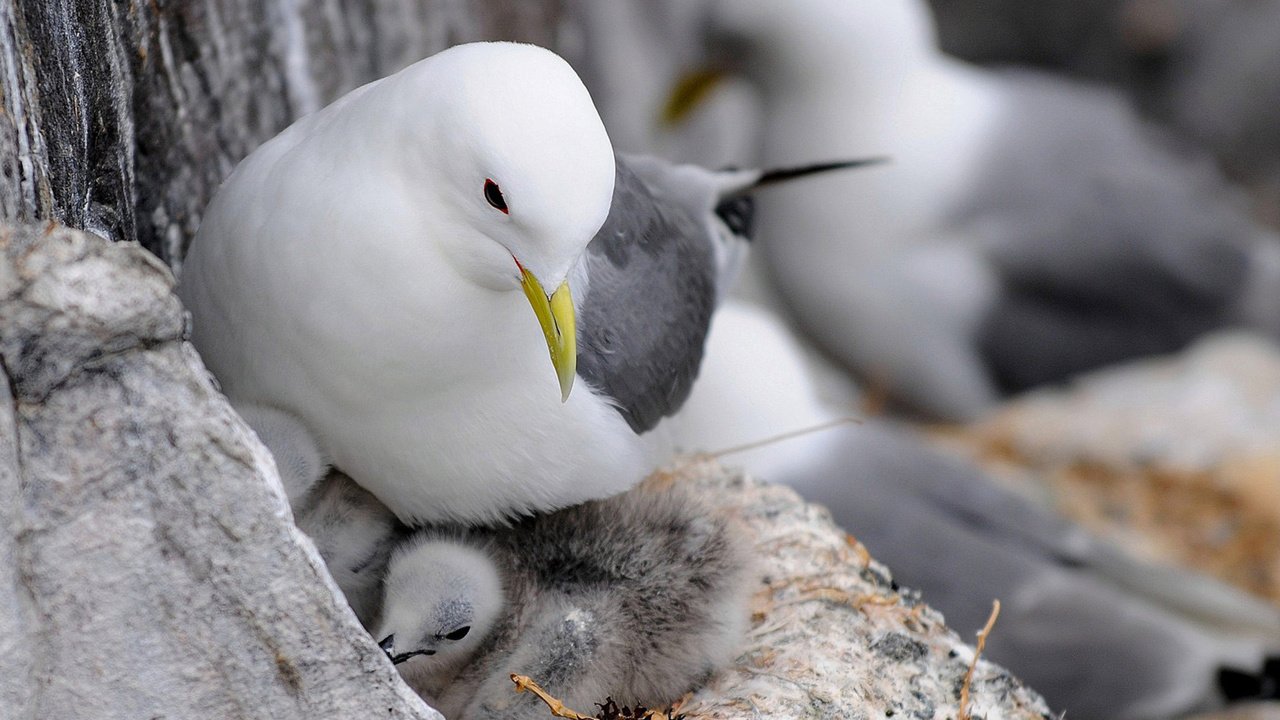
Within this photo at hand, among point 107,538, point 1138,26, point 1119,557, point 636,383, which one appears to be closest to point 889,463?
point 1119,557

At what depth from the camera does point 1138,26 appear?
19.5ft

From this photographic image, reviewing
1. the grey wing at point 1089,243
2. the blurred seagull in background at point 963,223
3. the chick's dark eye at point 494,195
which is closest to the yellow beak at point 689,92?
the blurred seagull in background at point 963,223

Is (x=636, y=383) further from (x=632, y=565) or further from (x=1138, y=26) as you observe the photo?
(x=1138, y=26)

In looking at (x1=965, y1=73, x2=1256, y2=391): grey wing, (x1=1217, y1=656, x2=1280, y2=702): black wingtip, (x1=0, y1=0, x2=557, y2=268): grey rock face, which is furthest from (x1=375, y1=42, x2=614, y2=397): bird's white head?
(x1=965, y1=73, x2=1256, y2=391): grey wing

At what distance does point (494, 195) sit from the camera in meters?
1.53

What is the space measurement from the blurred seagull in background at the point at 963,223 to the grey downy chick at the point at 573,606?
83.1 inches

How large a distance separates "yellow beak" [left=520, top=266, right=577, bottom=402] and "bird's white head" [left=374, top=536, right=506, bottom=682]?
0.33 m

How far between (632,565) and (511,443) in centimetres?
22

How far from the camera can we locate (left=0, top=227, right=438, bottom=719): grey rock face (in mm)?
1286

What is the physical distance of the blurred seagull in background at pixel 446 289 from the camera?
4.96ft

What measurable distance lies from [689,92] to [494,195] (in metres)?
2.48

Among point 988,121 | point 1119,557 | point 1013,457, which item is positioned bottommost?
point 1013,457

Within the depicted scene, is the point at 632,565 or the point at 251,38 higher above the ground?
the point at 251,38

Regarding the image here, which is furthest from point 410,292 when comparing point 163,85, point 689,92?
point 689,92
